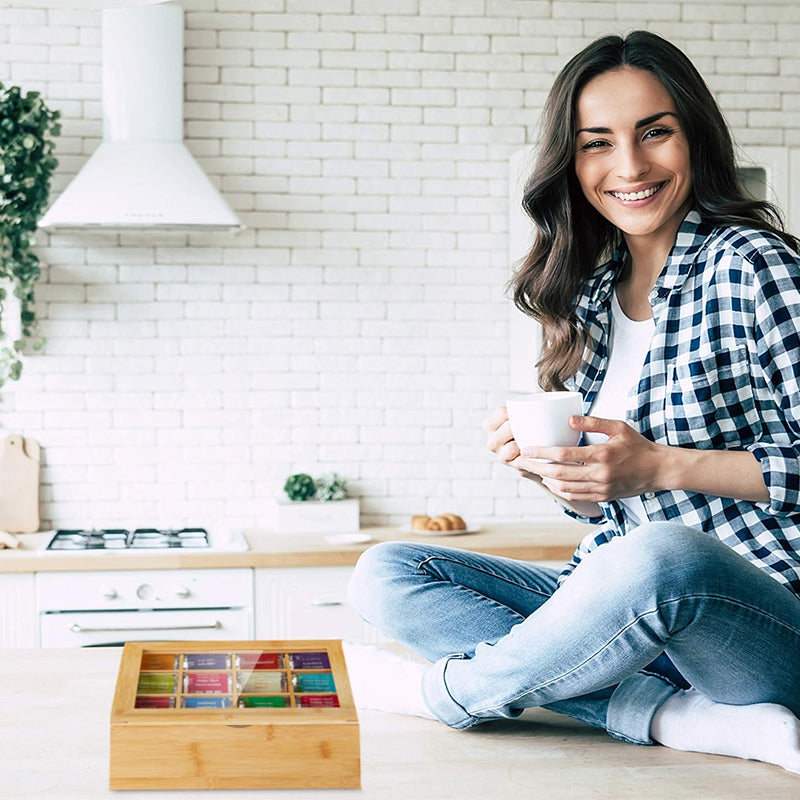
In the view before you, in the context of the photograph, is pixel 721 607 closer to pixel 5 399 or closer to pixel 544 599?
pixel 544 599

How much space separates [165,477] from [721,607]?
9.10 ft

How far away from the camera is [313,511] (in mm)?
3863

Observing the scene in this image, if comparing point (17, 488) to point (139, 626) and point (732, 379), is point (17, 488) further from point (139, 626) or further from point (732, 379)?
point (732, 379)

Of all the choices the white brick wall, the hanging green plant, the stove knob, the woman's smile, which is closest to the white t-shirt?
the woman's smile

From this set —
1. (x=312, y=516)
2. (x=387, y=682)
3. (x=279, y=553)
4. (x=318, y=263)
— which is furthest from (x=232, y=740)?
(x=318, y=263)

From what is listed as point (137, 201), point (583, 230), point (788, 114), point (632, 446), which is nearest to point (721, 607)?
point (632, 446)

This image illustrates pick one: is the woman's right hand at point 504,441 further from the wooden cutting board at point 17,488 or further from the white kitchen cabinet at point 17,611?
the wooden cutting board at point 17,488

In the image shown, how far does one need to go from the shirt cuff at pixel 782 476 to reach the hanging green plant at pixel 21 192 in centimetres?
276

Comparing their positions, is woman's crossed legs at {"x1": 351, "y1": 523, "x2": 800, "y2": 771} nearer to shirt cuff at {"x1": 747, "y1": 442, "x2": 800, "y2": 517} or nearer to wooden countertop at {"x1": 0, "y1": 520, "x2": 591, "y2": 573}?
shirt cuff at {"x1": 747, "y1": 442, "x2": 800, "y2": 517}

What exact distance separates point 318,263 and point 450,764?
2.59 m

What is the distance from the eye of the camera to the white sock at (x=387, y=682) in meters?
1.96

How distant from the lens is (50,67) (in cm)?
393

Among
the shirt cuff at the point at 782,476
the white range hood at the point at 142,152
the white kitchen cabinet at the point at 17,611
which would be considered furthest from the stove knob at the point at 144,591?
the shirt cuff at the point at 782,476

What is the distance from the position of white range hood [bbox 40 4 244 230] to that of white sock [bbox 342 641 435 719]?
1.92 metres
